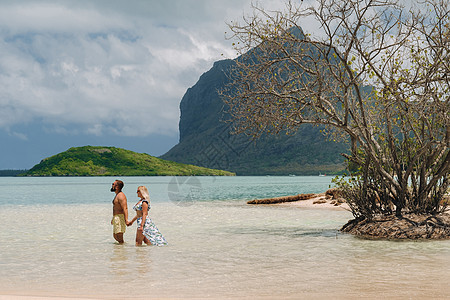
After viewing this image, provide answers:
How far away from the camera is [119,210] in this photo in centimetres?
1511

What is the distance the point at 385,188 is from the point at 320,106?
369 cm

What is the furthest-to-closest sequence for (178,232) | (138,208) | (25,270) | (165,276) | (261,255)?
(178,232) < (138,208) < (261,255) < (25,270) < (165,276)

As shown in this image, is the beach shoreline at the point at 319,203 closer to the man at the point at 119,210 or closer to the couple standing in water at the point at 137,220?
the couple standing in water at the point at 137,220

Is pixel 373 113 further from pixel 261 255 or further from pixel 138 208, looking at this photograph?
pixel 138 208

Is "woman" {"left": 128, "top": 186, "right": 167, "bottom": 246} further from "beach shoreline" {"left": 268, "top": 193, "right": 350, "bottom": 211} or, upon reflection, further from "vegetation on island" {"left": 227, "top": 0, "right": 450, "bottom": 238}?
"beach shoreline" {"left": 268, "top": 193, "right": 350, "bottom": 211}

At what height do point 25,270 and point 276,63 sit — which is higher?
point 276,63

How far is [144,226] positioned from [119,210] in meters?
0.89

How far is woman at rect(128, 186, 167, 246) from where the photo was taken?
1457cm

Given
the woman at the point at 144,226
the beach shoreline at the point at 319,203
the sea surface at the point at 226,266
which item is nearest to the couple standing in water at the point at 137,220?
the woman at the point at 144,226

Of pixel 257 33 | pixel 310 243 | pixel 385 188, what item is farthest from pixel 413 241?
pixel 257 33

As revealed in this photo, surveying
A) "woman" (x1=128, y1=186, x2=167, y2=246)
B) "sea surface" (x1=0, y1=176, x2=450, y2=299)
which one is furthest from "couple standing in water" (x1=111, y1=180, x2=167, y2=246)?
"sea surface" (x1=0, y1=176, x2=450, y2=299)

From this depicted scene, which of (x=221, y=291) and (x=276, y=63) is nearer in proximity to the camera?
(x=221, y=291)

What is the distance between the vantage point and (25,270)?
1134 centimetres

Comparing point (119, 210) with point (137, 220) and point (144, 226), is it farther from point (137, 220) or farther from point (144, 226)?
point (144, 226)
